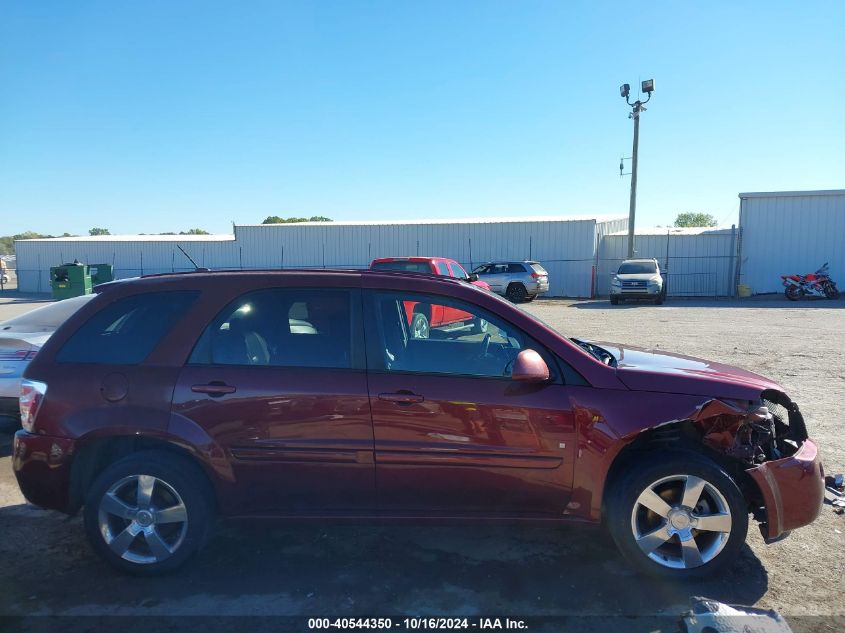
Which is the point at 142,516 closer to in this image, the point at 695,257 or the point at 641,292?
the point at 641,292

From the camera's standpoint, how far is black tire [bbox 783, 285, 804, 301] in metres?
21.6

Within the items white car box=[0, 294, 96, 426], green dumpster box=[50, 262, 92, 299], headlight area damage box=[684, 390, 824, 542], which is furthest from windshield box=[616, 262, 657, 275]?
green dumpster box=[50, 262, 92, 299]

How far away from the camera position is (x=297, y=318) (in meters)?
3.37

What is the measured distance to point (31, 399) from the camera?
3.27 metres

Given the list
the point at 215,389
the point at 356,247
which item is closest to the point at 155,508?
the point at 215,389

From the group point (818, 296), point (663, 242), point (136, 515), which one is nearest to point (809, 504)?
point (136, 515)

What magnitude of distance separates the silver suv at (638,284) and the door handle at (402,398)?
63.1 feet

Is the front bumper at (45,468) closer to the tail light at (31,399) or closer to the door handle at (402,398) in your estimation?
the tail light at (31,399)

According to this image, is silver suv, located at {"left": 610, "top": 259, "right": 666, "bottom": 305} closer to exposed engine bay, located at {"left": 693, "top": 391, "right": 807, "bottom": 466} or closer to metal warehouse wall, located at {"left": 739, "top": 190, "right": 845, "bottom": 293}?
metal warehouse wall, located at {"left": 739, "top": 190, "right": 845, "bottom": 293}

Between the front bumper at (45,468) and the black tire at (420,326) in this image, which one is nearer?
the front bumper at (45,468)

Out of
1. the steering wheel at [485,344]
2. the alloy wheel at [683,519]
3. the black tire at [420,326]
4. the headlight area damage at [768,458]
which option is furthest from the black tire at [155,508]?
the headlight area damage at [768,458]

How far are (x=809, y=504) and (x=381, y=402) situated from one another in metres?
2.43

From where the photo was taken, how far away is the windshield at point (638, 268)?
840 inches

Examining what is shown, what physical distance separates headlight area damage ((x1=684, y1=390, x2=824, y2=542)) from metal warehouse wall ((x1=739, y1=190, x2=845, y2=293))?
24004 mm
